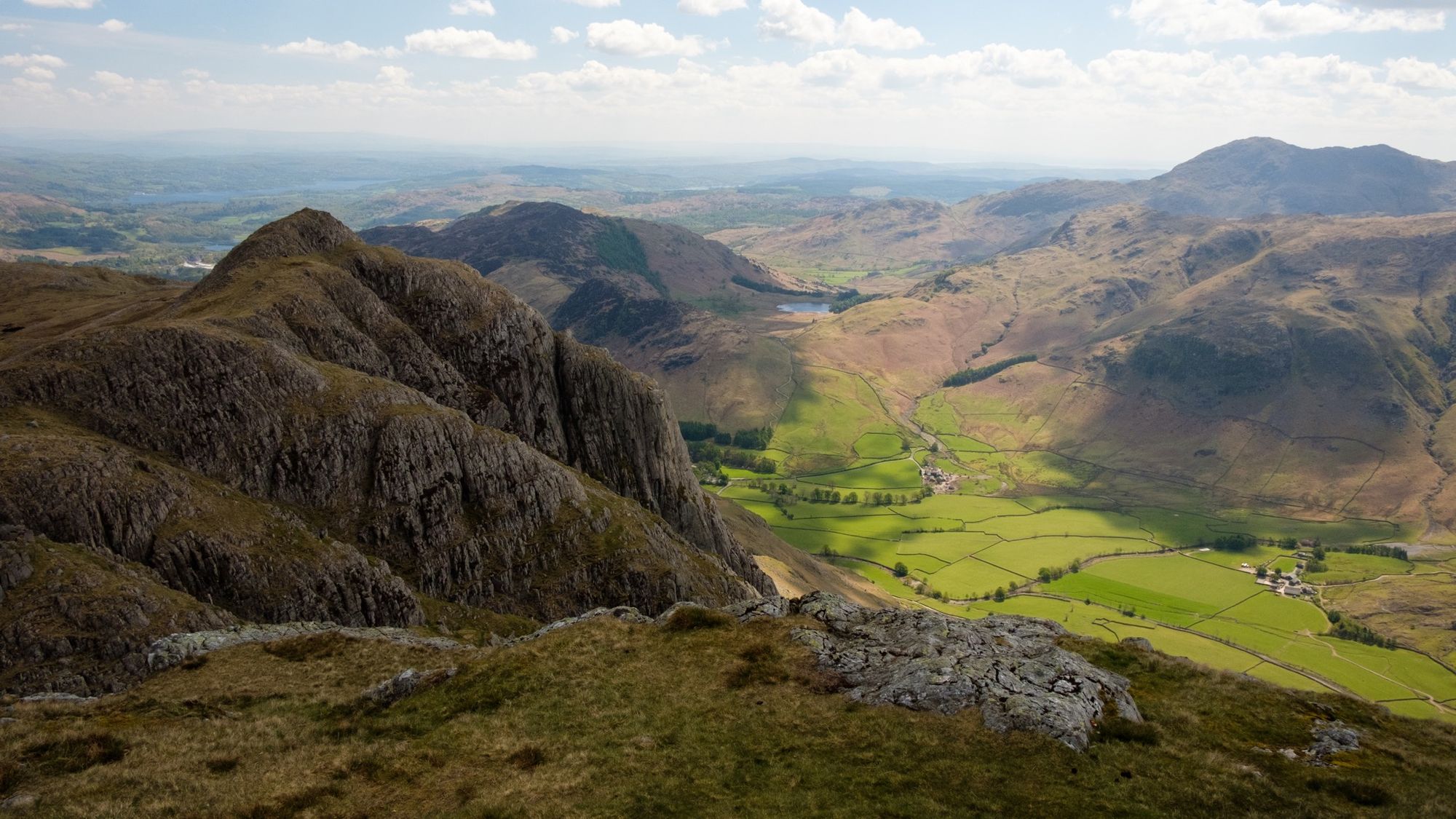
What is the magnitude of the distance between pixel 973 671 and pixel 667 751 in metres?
19.1

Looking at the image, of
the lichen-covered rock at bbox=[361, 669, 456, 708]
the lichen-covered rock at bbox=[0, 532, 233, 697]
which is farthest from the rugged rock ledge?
the lichen-covered rock at bbox=[0, 532, 233, 697]

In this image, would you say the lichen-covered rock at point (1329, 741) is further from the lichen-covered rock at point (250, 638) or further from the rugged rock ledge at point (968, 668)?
the lichen-covered rock at point (250, 638)

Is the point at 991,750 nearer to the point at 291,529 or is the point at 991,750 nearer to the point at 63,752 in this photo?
the point at 63,752

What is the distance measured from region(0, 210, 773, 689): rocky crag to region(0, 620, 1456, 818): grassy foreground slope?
21583mm

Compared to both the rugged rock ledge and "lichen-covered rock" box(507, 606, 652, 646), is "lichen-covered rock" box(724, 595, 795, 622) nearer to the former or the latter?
the rugged rock ledge

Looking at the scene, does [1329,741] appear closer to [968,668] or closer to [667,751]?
[968,668]

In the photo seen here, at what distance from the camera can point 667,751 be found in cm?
4006

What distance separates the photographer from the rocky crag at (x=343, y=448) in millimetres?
71438

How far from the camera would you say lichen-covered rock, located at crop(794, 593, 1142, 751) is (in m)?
41.2

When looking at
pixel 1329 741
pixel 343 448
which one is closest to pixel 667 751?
pixel 1329 741

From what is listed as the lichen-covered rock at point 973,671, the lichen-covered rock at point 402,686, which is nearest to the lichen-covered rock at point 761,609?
→ the lichen-covered rock at point 973,671

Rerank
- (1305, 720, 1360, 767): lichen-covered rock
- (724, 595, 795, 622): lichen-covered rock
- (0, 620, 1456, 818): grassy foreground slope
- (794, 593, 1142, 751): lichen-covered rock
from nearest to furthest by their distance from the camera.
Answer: (0, 620, 1456, 818): grassy foreground slope
(1305, 720, 1360, 767): lichen-covered rock
(794, 593, 1142, 751): lichen-covered rock
(724, 595, 795, 622): lichen-covered rock

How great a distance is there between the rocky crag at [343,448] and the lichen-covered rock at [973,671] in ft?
173

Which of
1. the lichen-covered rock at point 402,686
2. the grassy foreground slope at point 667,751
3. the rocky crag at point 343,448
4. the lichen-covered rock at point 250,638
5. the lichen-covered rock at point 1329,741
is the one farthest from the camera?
the rocky crag at point 343,448
